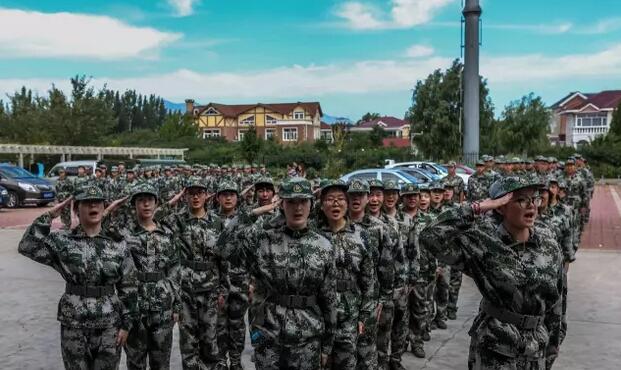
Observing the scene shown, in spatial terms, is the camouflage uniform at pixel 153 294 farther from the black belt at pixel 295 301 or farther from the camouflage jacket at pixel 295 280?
the black belt at pixel 295 301

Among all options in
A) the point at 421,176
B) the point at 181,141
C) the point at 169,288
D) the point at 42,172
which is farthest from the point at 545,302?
the point at 181,141

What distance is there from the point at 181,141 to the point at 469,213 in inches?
2403

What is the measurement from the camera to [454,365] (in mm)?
6781

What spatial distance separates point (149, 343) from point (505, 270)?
295 cm

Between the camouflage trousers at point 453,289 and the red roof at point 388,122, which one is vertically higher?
the red roof at point 388,122

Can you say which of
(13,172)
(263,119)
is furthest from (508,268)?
(263,119)

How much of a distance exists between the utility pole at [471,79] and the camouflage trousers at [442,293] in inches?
739

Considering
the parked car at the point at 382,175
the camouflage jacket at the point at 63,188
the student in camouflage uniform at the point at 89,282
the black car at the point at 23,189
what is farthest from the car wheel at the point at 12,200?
the student in camouflage uniform at the point at 89,282

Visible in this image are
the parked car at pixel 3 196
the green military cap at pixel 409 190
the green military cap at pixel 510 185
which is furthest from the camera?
the parked car at pixel 3 196

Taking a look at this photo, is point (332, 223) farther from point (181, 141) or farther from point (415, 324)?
point (181, 141)

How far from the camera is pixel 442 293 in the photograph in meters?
8.17

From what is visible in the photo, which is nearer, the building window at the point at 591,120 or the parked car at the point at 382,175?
the parked car at the point at 382,175

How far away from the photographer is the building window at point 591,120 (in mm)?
76750

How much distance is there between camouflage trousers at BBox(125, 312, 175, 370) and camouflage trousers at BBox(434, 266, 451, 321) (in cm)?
378
